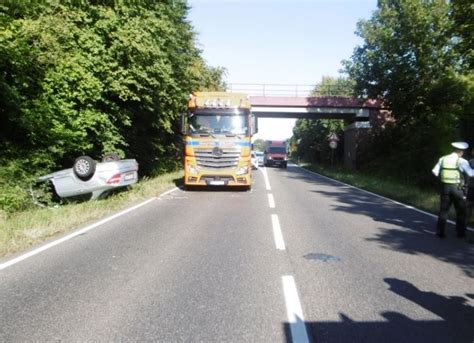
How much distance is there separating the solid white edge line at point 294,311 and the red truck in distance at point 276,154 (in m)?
44.1

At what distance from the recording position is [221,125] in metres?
17.2

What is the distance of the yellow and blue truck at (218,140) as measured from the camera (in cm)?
1686

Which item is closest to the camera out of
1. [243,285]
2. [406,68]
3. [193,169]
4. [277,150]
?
[243,285]

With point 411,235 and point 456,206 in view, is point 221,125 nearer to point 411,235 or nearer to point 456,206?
point 411,235

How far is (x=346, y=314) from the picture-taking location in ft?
15.2

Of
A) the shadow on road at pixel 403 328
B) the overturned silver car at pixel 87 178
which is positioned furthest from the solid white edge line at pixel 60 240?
the shadow on road at pixel 403 328

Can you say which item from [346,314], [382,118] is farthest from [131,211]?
[382,118]

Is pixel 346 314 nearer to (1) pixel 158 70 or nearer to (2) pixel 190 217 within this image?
(2) pixel 190 217

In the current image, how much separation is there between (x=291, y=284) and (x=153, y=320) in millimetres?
1867

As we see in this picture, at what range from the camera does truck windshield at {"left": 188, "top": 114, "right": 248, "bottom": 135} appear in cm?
1711

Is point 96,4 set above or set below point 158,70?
above

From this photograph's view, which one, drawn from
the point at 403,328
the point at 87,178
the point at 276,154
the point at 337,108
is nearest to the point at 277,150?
the point at 276,154

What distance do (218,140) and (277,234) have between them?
8.24 meters

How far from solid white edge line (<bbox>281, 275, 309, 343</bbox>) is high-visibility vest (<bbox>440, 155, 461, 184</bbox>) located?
473 cm
